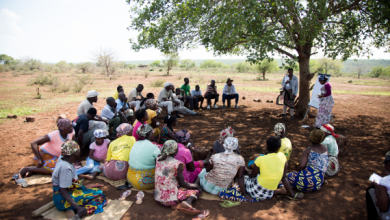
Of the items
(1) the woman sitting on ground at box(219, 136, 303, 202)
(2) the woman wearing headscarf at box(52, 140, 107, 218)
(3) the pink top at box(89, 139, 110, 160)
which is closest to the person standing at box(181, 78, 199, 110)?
(3) the pink top at box(89, 139, 110, 160)

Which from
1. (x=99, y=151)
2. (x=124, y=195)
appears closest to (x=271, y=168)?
(x=124, y=195)

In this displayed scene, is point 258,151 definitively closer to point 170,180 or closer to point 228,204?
point 228,204

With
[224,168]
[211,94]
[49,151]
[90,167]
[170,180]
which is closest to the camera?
[170,180]

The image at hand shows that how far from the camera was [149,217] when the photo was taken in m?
3.18

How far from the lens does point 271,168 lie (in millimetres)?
3357

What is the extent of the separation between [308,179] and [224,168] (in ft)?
4.61

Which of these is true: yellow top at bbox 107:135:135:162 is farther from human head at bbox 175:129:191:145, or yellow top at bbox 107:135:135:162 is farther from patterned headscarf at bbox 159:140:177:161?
patterned headscarf at bbox 159:140:177:161

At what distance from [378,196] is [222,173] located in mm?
1904

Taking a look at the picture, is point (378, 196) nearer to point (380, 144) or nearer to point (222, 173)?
point (222, 173)

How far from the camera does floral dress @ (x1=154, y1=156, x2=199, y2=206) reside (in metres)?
3.30

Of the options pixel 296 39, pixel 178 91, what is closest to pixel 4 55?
pixel 178 91

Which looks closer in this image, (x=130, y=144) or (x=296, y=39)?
(x=130, y=144)

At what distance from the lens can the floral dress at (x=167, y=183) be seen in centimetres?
330

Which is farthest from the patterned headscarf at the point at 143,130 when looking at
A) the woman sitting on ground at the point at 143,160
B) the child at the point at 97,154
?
the child at the point at 97,154
